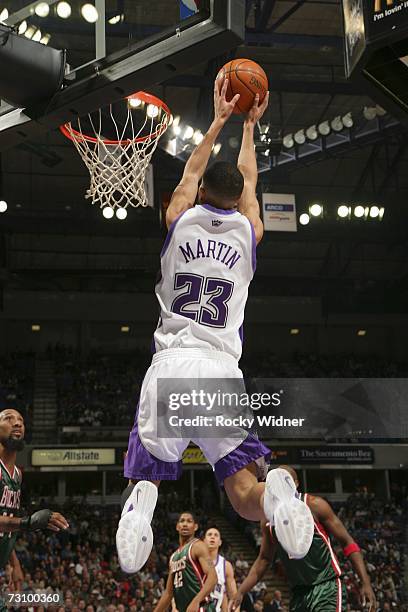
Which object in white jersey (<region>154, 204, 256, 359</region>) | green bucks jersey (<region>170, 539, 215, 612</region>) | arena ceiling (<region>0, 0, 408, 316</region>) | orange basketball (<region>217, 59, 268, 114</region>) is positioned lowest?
green bucks jersey (<region>170, 539, 215, 612</region>)

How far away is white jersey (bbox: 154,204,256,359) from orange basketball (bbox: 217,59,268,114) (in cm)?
73

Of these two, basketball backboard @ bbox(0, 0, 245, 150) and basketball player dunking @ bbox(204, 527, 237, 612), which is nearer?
basketball backboard @ bbox(0, 0, 245, 150)

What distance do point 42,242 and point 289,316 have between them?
900 cm

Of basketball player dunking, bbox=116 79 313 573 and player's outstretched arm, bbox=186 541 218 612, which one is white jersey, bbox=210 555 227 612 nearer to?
player's outstretched arm, bbox=186 541 218 612

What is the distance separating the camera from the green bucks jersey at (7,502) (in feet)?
20.0

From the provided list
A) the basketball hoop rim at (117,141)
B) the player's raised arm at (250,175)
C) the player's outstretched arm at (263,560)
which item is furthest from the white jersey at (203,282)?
the basketball hoop rim at (117,141)

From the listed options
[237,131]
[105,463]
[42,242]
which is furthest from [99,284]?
[237,131]

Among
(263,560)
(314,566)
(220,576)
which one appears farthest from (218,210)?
(220,576)

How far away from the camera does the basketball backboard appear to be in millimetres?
4828

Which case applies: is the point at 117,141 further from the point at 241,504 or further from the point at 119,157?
the point at 241,504

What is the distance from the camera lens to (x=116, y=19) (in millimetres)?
6492

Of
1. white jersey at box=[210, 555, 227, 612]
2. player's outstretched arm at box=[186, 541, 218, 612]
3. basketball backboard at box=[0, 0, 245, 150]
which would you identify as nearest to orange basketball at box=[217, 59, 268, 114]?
basketball backboard at box=[0, 0, 245, 150]

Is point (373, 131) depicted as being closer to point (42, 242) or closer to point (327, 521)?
point (327, 521)

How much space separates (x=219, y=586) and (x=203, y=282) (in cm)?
540
